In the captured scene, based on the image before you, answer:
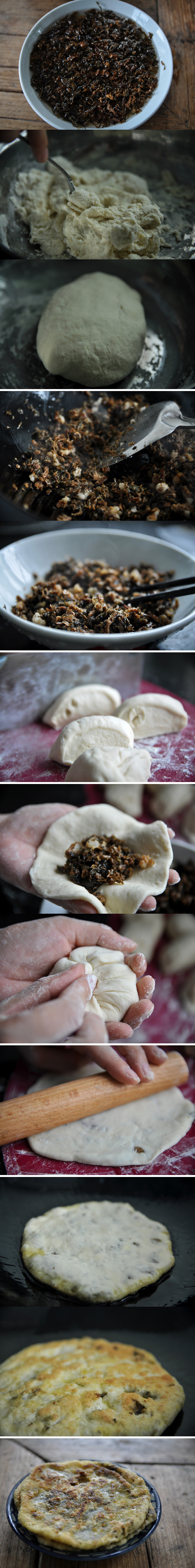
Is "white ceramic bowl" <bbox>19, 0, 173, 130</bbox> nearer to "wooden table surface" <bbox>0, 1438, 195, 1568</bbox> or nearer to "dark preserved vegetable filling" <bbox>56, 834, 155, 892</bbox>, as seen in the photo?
"dark preserved vegetable filling" <bbox>56, 834, 155, 892</bbox>

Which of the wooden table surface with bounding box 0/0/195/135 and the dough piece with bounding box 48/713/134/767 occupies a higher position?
the wooden table surface with bounding box 0/0/195/135

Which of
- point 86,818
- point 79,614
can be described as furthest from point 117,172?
point 86,818

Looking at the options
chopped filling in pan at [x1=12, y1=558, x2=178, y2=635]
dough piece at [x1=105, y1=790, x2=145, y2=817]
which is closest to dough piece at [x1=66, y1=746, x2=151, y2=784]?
dough piece at [x1=105, y1=790, x2=145, y2=817]

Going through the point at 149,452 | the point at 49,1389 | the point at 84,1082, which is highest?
the point at 149,452

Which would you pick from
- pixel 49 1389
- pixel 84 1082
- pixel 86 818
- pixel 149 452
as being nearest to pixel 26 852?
pixel 86 818

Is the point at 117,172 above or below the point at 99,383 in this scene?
above

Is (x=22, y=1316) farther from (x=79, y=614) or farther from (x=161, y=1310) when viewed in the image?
(x=79, y=614)

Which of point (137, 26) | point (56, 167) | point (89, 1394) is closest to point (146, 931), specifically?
point (89, 1394)

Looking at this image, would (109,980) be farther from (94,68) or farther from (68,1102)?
(94,68)
